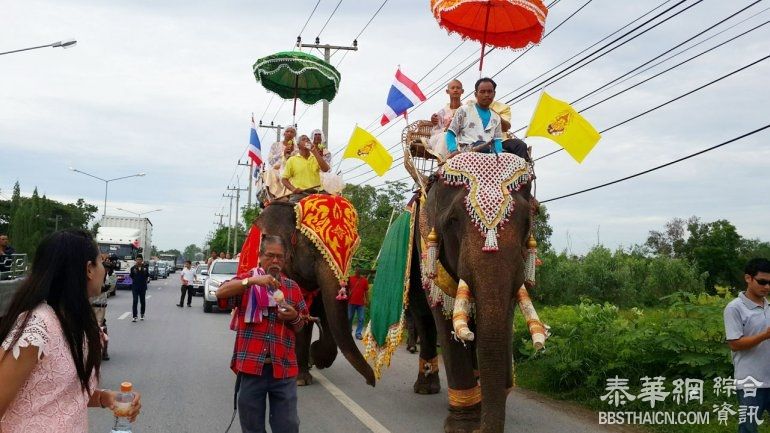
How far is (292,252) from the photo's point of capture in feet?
26.0

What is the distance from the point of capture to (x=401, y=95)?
13.7 meters

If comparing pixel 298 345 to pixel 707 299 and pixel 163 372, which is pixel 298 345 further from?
pixel 707 299

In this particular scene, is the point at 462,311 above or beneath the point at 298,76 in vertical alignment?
beneath

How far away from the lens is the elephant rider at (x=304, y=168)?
905cm

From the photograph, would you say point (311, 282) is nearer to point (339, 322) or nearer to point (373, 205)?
point (339, 322)

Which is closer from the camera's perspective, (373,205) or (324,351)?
(324,351)

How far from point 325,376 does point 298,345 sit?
1217 millimetres

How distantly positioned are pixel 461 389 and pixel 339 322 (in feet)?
5.32

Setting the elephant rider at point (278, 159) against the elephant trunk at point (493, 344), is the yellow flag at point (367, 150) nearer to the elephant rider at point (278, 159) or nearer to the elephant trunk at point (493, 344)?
the elephant rider at point (278, 159)

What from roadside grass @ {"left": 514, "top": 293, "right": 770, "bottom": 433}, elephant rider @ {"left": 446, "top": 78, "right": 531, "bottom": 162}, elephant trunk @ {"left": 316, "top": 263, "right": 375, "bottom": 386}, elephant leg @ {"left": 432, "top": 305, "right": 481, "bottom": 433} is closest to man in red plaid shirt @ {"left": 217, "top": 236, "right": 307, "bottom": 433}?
elephant leg @ {"left": 432, "top": 305, "right": 481, "bottom": 433}

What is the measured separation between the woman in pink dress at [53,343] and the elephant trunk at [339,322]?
3875mm

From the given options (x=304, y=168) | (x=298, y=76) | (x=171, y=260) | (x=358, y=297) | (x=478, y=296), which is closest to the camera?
(x=478, y=296)

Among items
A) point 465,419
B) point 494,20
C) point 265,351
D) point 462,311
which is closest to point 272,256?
point 265,351

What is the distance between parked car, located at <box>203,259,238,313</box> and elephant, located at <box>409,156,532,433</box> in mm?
14900
